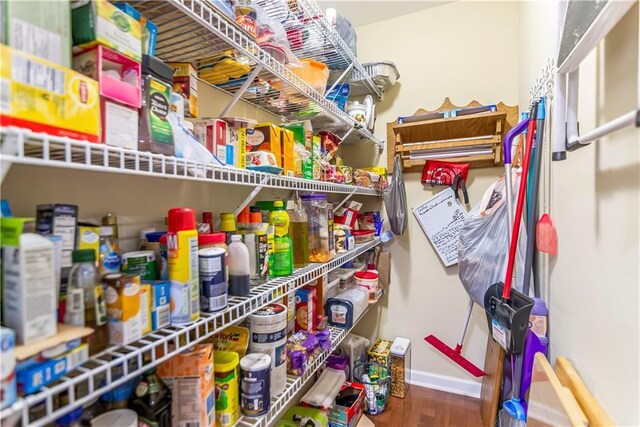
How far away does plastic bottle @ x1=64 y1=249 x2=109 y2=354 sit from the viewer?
514mm

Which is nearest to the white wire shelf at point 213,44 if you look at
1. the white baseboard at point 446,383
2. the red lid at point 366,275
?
the red lid at point 366,275

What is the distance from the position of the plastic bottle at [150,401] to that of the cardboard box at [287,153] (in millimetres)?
722

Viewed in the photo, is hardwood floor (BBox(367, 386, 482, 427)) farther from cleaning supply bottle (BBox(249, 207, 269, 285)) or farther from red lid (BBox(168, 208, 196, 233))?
red lid (BBox(168, 208, 196, 233))

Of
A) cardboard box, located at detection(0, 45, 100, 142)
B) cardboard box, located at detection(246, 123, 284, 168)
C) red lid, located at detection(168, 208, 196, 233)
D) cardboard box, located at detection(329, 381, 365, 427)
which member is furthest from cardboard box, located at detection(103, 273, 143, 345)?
cardboard box, located at detection(329, 381, 365, 427)

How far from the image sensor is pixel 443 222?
6.99 feet

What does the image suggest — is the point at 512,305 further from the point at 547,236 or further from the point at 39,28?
the point at 39,28

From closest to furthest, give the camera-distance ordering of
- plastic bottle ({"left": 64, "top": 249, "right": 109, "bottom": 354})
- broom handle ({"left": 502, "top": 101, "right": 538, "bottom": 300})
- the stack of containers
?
plastic bottle ({"left": 64, "top": 249, "right": 109, "bottom": 354})
the stack of containers
broom handle ({"left": 502, "top": 101, "right": 538, "bottom": 300})

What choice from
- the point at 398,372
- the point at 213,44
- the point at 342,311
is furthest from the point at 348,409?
the point at 213,44

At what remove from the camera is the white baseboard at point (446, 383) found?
6.85ft

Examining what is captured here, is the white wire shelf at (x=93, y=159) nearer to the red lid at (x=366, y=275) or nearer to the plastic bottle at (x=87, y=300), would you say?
the plastic bottle at (x=87, y=300)

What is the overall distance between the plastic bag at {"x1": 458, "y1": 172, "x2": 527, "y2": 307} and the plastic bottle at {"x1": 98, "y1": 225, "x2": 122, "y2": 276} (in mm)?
1578

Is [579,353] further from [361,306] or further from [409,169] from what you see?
[409,169]

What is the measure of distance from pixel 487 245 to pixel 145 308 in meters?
1.60

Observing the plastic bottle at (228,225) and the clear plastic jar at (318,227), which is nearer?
the plastic bottle at (228,225)
